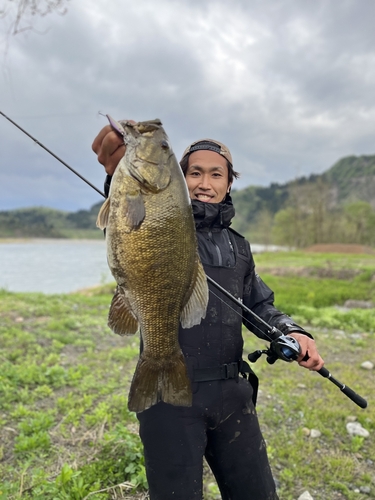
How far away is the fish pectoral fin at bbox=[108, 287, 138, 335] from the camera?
2.09 m

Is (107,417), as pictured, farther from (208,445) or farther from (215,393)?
(215,393)

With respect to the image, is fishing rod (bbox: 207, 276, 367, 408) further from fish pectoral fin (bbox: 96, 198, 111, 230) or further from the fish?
fish pectoral fin (bbox: 96, 198, 111, 230)

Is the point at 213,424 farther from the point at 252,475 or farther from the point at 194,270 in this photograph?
the point at 194,270

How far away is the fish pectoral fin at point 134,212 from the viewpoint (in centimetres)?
183

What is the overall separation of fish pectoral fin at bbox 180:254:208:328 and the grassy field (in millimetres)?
1837

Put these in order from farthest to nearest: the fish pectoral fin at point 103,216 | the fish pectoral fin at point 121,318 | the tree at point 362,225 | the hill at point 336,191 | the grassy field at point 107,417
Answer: the hill at point 336,191 < the tree at point 362,225 < the grassy field at point 107,417 < the fish pectoral fin at point 121,318 < the fish pectoral fin at point 103,216

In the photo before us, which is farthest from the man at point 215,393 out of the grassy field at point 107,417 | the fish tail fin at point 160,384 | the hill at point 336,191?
the hill at point 336,191

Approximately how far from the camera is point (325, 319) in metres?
9.74

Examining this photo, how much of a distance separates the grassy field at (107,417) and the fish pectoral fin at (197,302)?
1837 millimetres

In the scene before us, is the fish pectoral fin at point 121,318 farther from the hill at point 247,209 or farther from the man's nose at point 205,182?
the hill at point 247,209

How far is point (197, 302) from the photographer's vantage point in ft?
6.77

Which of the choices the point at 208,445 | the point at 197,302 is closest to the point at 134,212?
the point at 197,302

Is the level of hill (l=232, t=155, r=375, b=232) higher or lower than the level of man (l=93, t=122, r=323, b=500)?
higher

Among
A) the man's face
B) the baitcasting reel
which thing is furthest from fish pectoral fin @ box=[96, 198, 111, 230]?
the baitcasting reel
